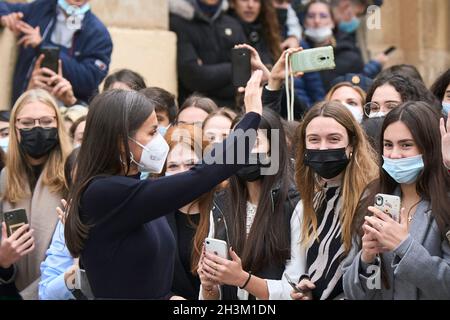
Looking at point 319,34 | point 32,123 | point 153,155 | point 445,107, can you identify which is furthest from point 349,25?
point 153,155

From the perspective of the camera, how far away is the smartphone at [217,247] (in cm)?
512

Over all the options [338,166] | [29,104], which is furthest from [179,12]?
[338,166]

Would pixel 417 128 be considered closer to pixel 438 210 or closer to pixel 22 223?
pixel 438 210

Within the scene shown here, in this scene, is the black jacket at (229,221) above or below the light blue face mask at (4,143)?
below

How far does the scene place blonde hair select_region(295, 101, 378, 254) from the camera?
5.27 m

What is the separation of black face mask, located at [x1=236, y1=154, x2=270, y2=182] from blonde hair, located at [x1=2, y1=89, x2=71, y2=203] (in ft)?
4.17

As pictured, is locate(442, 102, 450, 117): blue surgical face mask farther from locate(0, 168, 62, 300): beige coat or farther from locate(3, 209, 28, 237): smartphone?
locate(3, 209, 28, 237): smartphone

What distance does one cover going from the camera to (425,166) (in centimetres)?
495

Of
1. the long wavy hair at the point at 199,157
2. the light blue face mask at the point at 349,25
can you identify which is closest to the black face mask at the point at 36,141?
the long wavy hair at the point at 199,157

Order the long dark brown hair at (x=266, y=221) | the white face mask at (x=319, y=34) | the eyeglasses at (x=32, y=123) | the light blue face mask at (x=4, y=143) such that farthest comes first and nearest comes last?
the white face mask at (x=319, y=34) → the light blue face mask at (x=4, y=143) → the eyeglasses at (x=32, y=123) → the long dark brown hair at (x=266, y=221)

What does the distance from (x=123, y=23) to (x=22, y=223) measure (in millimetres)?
3447

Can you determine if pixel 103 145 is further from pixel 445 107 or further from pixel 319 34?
pixel 319 34

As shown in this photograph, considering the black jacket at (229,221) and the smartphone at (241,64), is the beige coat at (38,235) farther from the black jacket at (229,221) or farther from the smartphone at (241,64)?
the smartphone at (241,64)

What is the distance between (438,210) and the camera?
4809 mm
